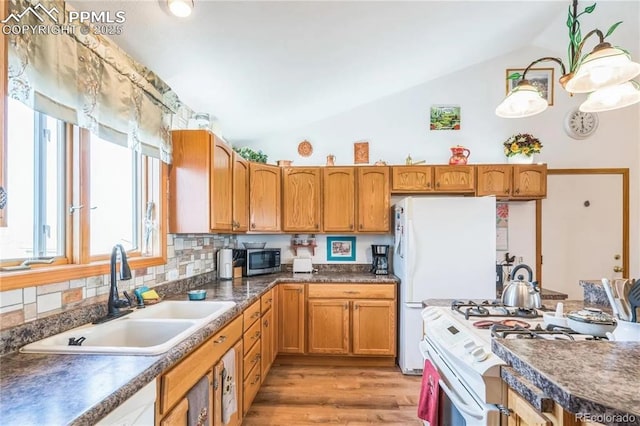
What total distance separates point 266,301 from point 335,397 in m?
0.96

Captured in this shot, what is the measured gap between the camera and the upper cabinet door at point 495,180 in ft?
10.8

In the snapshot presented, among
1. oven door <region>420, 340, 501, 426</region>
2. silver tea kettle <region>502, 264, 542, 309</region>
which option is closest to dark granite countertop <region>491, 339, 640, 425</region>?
oven door <region>420, 340, 501, 426</region>

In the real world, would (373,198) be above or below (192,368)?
above

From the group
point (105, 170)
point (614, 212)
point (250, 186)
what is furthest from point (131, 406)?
Answer: point (614, 212)

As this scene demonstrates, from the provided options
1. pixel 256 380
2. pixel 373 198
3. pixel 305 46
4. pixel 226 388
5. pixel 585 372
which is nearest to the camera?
pixel 585 372

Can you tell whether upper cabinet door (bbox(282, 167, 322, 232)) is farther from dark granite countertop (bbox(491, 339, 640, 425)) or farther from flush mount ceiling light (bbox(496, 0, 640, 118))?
dark granite countertop (bbox(491, 339, 640, 425))

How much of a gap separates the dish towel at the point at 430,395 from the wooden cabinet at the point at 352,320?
138 centimetres

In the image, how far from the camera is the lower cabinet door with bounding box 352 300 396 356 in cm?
307

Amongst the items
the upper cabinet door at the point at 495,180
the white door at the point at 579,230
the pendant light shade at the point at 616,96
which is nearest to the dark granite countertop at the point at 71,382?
the pendant light shade at the point at 616,96

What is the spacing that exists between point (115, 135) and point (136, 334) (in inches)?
41.6

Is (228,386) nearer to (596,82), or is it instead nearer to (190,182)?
(190,182)

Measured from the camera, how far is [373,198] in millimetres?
3396

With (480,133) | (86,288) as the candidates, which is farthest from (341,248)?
(86,288)

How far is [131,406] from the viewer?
0.93 m
